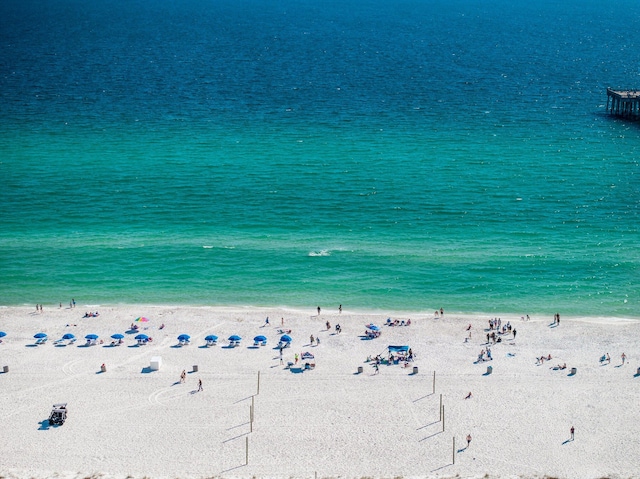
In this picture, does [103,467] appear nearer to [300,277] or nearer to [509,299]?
[300,277]

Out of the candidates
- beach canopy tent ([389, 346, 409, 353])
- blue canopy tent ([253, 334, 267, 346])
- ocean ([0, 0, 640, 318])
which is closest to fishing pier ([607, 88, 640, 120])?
ocean ([0, 0, 640, 318])

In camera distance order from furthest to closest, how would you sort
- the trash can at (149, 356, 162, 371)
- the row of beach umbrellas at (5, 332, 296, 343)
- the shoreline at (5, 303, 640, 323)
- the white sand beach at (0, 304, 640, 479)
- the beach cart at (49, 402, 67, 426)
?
the shoreline at (5, 303, 640, 323), the row of beach umbrellas at (5, 332, 296, 343), the trash can at (149, 356, 162, 371), the beach cart at (49, 402, 67, 426), the white sand beach at (0, 304, 640, 479)

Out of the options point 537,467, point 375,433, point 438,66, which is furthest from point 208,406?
point 438,66

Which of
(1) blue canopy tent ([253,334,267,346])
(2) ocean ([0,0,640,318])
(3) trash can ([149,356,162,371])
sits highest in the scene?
(2) ocean ([0,0,640,318])

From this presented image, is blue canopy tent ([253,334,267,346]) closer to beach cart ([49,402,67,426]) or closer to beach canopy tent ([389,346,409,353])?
beach canopy tent ([389,346,409,353])

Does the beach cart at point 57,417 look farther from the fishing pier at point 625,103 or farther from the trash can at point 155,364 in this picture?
the fishing pier at point 625,103

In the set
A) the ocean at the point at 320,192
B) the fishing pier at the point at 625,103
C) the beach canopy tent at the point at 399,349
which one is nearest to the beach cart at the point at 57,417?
the ocean at the point at 320,192

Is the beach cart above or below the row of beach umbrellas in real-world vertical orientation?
below
